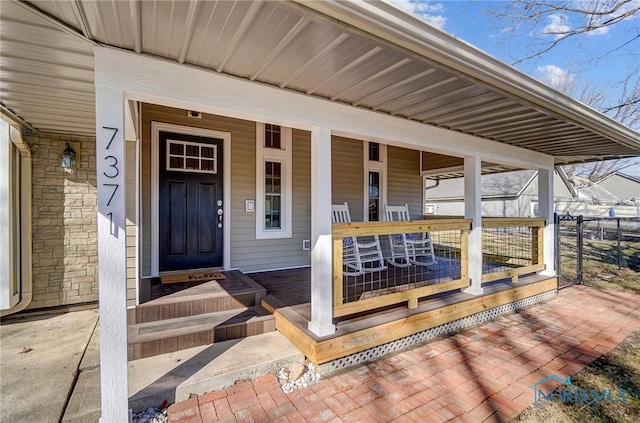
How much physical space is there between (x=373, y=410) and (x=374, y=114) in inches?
99.0

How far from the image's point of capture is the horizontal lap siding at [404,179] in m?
6.38

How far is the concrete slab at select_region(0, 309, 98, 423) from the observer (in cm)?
211

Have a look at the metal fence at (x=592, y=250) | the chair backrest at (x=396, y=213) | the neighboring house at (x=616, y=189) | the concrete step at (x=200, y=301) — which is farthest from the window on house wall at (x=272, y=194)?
the neighboring house at (x=616, y=189)

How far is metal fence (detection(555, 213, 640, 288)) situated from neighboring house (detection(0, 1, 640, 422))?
98cm

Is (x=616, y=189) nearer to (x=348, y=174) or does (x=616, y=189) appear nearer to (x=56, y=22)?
(x=348, y=174)

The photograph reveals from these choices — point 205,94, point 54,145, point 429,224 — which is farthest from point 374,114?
point 54,145

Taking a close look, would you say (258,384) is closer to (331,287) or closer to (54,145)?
(331,287)

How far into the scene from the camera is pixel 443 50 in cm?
190

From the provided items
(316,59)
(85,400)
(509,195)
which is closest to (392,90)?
(316,59)

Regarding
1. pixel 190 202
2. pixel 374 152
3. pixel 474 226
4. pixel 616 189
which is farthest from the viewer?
pixel 616 189

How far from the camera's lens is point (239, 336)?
9.48ft

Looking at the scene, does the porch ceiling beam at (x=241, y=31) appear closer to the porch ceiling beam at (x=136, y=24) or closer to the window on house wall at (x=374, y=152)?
the porch ceiling beam at (x=136, y=24)

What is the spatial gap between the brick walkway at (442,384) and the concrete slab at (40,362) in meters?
0.98

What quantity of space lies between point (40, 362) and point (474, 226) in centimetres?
481
